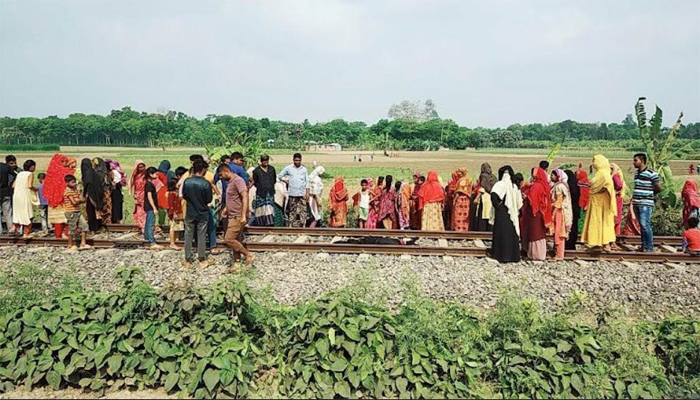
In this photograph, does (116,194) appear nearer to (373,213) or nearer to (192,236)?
(192,236)

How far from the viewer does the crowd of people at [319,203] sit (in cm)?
801

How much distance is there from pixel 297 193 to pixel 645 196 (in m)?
6.17

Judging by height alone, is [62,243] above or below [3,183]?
below

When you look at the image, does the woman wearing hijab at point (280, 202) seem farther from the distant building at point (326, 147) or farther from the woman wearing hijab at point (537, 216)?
the distant building at point (326, 147)

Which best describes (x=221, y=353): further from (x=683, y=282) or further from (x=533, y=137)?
(x=533, y=137)

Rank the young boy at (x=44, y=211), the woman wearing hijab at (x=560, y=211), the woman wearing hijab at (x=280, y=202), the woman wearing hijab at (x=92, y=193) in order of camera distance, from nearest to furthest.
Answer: the woman wearing hijab at (x=560, y=211) → the woman wearing hijab at (x=92, y=193) → the young boy at (x=44, y=211) → the woman wearing hijab at (x=280, y=202)

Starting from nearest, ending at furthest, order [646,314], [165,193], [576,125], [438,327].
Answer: [438,327]
[646,314]
[165,193]
[576,125]

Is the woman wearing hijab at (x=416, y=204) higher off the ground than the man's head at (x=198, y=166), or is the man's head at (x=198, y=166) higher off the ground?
the man's head at (x=198, y=166)

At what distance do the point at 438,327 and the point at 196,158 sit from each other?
4.72 m

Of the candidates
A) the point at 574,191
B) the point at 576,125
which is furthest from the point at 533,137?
the point at 574,191

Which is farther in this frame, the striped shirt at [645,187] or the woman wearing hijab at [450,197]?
the woman wearing hijab at [450,197]

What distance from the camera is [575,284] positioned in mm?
7086

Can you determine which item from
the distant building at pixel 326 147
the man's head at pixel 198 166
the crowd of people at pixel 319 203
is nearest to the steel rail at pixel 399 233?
the crowd of people at pixel 319 203

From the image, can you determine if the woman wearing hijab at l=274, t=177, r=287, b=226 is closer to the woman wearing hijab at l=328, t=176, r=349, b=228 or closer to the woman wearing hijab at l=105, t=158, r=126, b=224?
the woman wearing hijab at l=328, t=176, r=349, b=228
